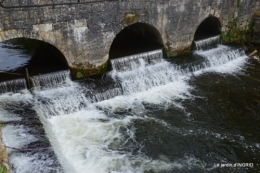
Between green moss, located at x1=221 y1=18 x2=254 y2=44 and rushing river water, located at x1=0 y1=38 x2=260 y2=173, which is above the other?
green moss, located at x1=221 y1=18 x2=254 y2=44

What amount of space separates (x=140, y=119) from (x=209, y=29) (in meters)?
7.82

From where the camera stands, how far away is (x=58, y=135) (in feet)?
24.2

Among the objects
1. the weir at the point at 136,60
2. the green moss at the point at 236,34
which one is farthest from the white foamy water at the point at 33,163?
the green moss at the point at 236,34

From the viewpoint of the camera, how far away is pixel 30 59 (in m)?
11.0

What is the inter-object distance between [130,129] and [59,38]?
3.85 meters

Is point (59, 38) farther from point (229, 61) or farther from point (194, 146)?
point (229, 61)

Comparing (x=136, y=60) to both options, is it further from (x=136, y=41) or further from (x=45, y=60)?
(x=45, y=60)

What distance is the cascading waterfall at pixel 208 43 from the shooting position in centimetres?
1245

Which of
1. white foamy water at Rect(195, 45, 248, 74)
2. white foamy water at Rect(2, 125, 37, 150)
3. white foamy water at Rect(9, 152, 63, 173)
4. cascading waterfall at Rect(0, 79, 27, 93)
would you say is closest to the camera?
white foamy water at Rect(9, 152, 63, 173)

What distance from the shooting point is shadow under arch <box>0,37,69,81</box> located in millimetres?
9648

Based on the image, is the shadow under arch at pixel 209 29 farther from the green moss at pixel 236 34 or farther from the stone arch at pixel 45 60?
the stone arch at pixel 45 60

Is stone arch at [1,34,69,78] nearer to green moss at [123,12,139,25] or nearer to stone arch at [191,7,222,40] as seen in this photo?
green moss at [123,12,139,25]

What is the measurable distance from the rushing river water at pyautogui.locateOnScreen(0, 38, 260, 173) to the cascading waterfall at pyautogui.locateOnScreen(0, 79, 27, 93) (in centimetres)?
4

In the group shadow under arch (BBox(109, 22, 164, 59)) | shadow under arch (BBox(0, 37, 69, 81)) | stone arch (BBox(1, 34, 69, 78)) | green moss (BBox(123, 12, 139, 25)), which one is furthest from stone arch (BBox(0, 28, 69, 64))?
shadow under arch (BBox(109, 22, 164, 59))
